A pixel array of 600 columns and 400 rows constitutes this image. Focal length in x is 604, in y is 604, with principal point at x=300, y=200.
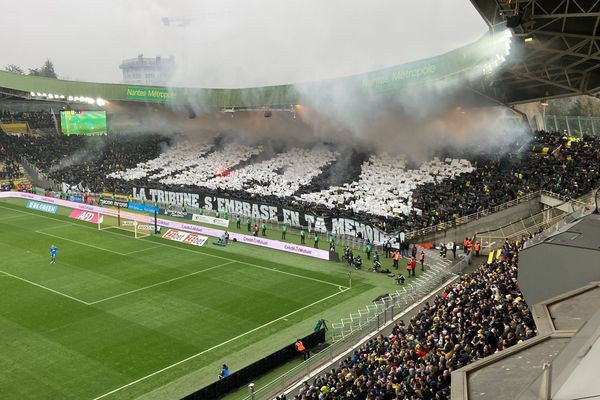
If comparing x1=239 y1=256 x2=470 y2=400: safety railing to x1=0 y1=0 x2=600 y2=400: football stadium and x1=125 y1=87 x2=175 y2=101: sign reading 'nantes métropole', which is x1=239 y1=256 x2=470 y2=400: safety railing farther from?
x1=125 y1=87 x2=175 y2=101: sign reading 'nantes métropole'

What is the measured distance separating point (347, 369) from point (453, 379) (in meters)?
9.74

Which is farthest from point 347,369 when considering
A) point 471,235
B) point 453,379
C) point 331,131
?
point 331,131

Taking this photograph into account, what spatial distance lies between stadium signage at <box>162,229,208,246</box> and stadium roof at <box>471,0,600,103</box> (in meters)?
22.5

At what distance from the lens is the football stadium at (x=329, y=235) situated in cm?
1552

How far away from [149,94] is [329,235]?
108 feet

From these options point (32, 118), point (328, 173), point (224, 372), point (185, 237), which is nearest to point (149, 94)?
point (328, 173)

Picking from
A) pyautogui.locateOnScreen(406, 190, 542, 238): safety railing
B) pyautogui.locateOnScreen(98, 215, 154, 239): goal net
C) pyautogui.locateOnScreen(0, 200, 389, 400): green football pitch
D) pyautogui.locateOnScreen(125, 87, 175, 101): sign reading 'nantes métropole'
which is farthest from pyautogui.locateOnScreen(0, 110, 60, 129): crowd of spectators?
pyautogui.locateOnScreen(406, 190, 542, 238): safety railing

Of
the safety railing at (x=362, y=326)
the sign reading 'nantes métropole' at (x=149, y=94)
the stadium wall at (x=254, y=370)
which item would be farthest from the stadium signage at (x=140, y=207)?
the stadium wall at (x=254, y=370)

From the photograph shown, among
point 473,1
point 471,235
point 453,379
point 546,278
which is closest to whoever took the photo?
point 453,379

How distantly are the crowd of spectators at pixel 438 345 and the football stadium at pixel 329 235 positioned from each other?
9cm

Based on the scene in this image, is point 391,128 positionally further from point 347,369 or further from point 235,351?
point 347,369

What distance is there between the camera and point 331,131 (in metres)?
61.2

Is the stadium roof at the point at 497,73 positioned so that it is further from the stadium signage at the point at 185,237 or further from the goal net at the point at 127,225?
the stadium signage at the point at 185,237

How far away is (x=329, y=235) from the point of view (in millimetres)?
44656
